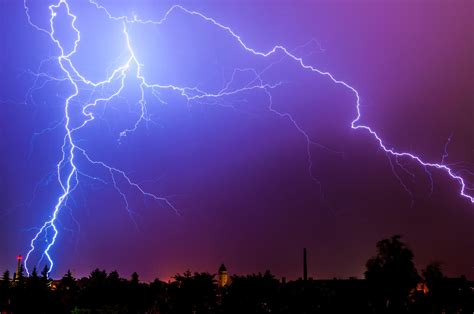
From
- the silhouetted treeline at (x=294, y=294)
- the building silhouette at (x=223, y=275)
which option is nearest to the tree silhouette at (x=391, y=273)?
the silhouetted treeline at (x=294, y=294)

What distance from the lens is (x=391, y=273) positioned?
2062 cm

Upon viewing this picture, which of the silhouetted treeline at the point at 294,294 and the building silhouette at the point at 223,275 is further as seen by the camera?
the building silhouette at the point at 223,275

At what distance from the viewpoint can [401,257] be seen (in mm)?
21016

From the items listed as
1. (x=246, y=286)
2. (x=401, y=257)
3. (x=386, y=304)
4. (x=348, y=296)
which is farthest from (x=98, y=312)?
(x=401, y=257)

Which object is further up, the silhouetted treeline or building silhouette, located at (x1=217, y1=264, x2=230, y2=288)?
building silhouette, located at (x1=217, y1=264, x2=230, y2=288)

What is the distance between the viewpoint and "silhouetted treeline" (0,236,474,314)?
18.4 meters

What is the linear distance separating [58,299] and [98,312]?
2.24m

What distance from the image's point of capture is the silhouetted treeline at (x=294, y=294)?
18.4 metres

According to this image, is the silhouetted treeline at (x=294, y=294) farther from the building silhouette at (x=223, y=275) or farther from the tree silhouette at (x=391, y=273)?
the building silhouette at (x=223, y=275)

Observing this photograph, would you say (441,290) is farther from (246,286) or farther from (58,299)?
(58,299)

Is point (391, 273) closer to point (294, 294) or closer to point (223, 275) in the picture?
point (294, 294)

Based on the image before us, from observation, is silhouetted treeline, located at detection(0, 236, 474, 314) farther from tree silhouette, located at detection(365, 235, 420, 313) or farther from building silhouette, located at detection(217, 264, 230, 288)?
building silhouette, located at detection(217, 264, 230, 288)

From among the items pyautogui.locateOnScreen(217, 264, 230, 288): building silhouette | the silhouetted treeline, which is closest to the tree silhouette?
the silhouetted treeline

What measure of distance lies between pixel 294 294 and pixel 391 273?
4023 mm
